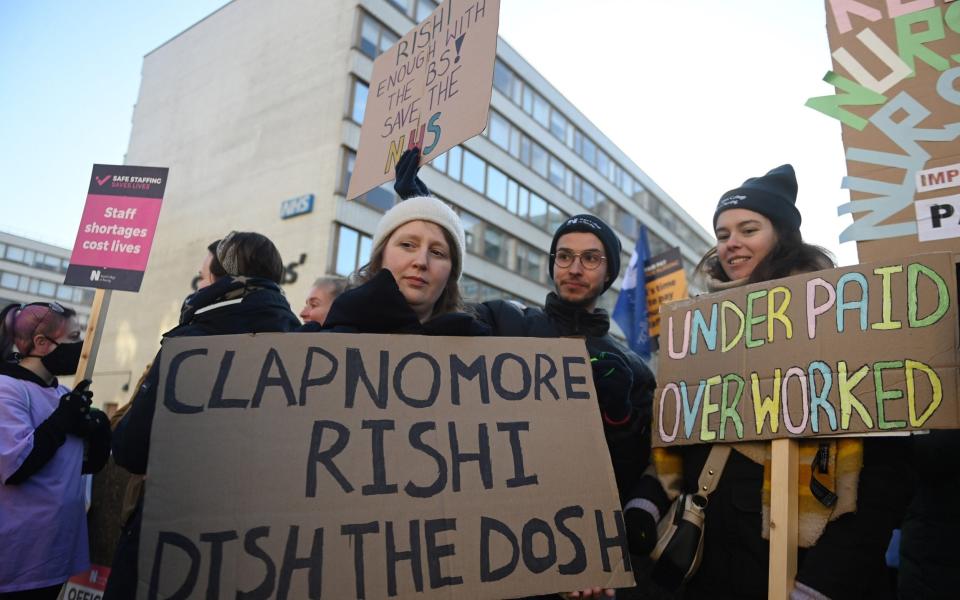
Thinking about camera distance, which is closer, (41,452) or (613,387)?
(613,387)

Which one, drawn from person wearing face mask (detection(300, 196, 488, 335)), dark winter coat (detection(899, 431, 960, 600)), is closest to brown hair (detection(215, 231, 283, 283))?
person wearing face mask (detection(300, 196, 488, 335))

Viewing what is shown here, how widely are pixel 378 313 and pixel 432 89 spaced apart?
1553 mm

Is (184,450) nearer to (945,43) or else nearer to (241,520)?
(241,520)

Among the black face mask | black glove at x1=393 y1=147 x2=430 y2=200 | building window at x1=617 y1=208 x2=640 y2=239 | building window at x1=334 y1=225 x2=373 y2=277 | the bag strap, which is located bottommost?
the bag strap

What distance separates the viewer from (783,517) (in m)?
1.62

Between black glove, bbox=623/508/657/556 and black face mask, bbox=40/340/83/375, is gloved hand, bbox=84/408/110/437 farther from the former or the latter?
black glove, bbox=623/508/657/556

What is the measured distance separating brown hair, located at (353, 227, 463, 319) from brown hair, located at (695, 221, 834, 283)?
39.6 inches

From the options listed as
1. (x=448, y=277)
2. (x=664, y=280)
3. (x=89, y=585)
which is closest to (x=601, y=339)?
(x=448, y=277)

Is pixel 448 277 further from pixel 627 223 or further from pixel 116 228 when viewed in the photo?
pixel 627 223

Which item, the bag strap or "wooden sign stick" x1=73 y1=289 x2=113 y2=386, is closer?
the bag strap

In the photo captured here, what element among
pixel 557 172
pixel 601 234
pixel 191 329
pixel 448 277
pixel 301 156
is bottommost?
pixel 191 329

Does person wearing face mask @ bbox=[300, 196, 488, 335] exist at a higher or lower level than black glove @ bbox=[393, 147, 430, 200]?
lower

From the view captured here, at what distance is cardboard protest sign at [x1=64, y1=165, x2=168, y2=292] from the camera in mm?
4254

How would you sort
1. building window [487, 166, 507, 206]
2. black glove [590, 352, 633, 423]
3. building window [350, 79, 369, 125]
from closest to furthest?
black glove [590, 352, 633, 423]
building window [350, 79, 369, 125]
building window [487, 166, 507, 206]
